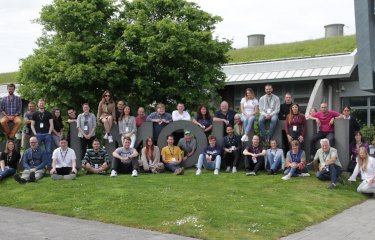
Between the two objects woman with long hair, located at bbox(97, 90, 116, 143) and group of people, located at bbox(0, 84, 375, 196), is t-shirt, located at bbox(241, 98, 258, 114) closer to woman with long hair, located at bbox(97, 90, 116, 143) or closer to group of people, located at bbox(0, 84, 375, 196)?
group of people, located at bbox(0, 84, 375, 196)

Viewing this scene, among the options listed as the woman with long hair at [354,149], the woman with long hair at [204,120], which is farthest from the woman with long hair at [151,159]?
the woman with long hair at [354,149]

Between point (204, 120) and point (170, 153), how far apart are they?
1.46 metres

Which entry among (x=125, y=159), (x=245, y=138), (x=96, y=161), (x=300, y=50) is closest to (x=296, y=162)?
(x=245, y=138)

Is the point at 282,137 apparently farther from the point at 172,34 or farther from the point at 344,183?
the point at 172,34

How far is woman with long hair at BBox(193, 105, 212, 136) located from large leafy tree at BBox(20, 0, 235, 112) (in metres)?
7.21

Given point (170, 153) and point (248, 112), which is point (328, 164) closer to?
point (248, 112)

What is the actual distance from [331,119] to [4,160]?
349 inches

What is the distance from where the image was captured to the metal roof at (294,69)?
92.6ft

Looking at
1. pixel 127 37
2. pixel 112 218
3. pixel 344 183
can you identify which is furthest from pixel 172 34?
pixel 112 218

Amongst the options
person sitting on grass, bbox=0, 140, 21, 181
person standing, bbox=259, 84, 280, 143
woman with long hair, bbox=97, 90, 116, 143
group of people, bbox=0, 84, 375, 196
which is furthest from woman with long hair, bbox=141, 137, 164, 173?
person sitting on grass, bbox=0, 140, 21, 181

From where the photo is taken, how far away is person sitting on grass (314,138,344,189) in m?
11.8

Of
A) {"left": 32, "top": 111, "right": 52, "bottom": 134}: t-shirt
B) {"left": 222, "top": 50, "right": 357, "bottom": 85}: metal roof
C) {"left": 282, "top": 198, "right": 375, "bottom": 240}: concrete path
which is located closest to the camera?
{"left": 282, "top": 198, "right": 375, "bottom": 240}: concrete path

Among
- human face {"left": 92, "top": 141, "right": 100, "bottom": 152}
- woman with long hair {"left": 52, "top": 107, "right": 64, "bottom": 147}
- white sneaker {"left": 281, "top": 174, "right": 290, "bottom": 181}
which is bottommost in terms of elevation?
white sneaker {"left": 281, "top": 174, "right": 290, "bottom": 181}

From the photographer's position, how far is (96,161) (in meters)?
14.0
